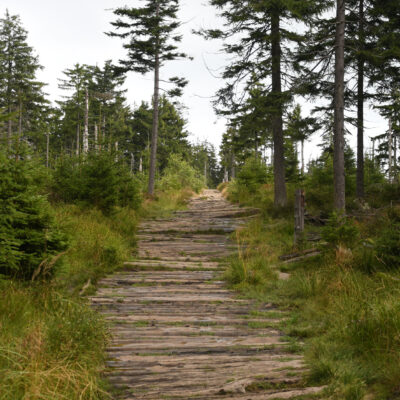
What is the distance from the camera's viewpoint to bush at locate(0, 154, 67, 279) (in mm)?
4680

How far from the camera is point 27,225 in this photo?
16.5 ft

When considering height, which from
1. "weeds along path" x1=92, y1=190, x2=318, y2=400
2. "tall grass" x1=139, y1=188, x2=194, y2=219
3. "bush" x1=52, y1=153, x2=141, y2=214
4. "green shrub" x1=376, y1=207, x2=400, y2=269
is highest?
"bush" x1=52, y1=153, x2=141, y2=214

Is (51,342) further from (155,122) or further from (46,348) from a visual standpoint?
(155,122)

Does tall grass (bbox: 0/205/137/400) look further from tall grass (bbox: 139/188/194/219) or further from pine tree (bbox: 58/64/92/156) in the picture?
pine tree (bbox: 58/64/92/156)

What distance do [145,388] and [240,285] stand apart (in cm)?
388

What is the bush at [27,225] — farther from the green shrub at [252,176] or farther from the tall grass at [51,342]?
the green shrub at [252,176]

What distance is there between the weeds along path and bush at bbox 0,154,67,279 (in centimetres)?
126

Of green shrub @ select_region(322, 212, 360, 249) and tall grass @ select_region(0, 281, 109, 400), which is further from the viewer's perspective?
green shrub @ select_region(322, 212, 360, 249)

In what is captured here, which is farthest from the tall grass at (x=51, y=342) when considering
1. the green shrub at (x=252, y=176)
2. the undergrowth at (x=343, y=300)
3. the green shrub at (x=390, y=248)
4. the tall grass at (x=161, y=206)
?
the green shrub at (x=252, y=176)

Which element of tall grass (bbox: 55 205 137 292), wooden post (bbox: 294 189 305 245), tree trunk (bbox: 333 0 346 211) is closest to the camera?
tall grass (bbox: 55 205 137 292)

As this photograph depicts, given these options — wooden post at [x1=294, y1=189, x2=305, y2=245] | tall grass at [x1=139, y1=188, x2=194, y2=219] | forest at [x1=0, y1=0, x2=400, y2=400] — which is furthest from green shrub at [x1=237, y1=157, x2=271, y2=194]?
wooden post at [x1=294, y1=189, x2=305, y2=245]

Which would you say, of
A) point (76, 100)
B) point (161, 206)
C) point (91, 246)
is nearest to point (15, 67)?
point (76, 100)

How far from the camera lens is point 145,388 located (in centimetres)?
304

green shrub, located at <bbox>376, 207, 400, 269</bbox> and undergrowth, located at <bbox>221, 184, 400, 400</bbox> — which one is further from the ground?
green shrub, located at <bbox>376, 207, 400, 269</bbox>
